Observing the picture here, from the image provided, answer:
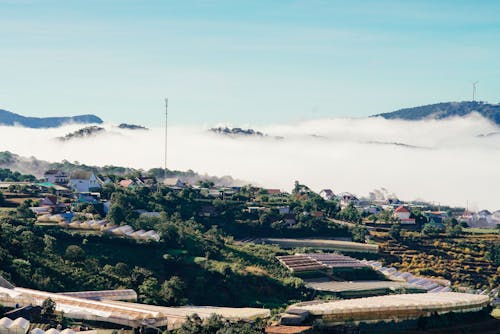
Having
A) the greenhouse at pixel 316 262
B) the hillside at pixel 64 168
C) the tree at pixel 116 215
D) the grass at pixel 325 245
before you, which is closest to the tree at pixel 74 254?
the tree at pixel 116 215

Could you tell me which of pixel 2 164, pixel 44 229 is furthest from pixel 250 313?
pixel 2 164

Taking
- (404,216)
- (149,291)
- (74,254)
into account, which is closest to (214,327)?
(149,291)

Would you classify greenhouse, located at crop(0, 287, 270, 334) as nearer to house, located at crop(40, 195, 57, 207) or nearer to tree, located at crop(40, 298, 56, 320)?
tree, located at crop(40, 298, 56, 320)

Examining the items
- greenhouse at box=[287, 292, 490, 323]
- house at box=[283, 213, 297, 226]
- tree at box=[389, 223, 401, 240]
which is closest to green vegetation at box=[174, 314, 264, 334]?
greenhouse at box=[287, 292, 490, 323]

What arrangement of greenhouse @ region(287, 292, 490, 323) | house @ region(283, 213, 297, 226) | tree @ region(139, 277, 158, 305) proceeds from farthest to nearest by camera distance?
house @ region(283, 213, 297, 226) < tree @ region(139, 277, 158, 305) < greenhouse @ region(287, 292, 490, 323)

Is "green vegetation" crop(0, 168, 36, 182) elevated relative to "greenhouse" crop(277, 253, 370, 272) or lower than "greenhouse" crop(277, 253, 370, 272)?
elevated

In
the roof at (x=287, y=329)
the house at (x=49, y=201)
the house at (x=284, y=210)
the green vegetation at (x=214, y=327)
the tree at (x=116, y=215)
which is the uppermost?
the house at (x=49, y=201)

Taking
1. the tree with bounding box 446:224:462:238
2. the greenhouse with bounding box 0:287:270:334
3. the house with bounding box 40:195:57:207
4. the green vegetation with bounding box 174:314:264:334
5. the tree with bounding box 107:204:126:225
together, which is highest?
the house with bounding box 40:195:57:207

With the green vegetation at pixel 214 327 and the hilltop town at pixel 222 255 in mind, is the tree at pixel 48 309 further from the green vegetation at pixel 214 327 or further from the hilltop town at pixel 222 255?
the green vegetation at pixel 214 327
